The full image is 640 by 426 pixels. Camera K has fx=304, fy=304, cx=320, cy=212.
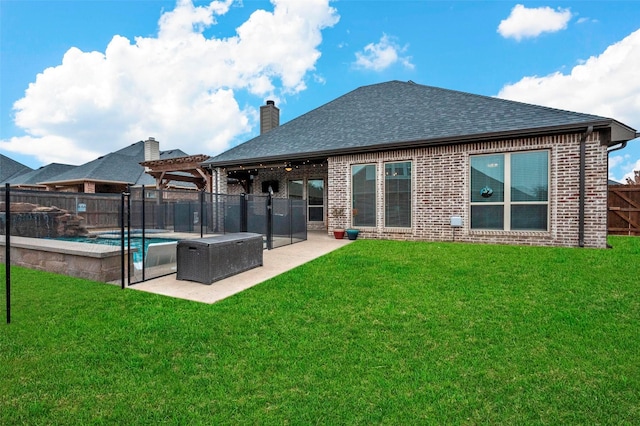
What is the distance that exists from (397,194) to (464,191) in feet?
6.63

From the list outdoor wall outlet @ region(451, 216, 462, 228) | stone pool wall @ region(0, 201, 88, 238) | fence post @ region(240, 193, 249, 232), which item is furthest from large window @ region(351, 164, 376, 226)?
stone pool wall @ region(0, 201, 88, 238)

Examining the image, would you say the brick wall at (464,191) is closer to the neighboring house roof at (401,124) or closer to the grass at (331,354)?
the neighboring house roof at (401,124)

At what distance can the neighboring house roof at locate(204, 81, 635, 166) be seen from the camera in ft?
27.4

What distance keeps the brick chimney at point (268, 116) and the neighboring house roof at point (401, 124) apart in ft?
8.59

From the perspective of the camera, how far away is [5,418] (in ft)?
6.27

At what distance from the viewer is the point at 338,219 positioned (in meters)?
11.1

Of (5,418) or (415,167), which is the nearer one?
(5,418)

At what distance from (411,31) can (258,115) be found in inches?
361

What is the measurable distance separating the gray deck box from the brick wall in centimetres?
587

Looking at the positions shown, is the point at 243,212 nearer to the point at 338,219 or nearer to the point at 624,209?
the point at 338,219

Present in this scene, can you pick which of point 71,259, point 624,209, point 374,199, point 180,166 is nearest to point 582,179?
point 624,209

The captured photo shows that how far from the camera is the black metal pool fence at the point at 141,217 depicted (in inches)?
202

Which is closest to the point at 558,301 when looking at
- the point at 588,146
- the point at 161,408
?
Result: the point at 161,408

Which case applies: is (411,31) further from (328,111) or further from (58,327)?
(58,327)
